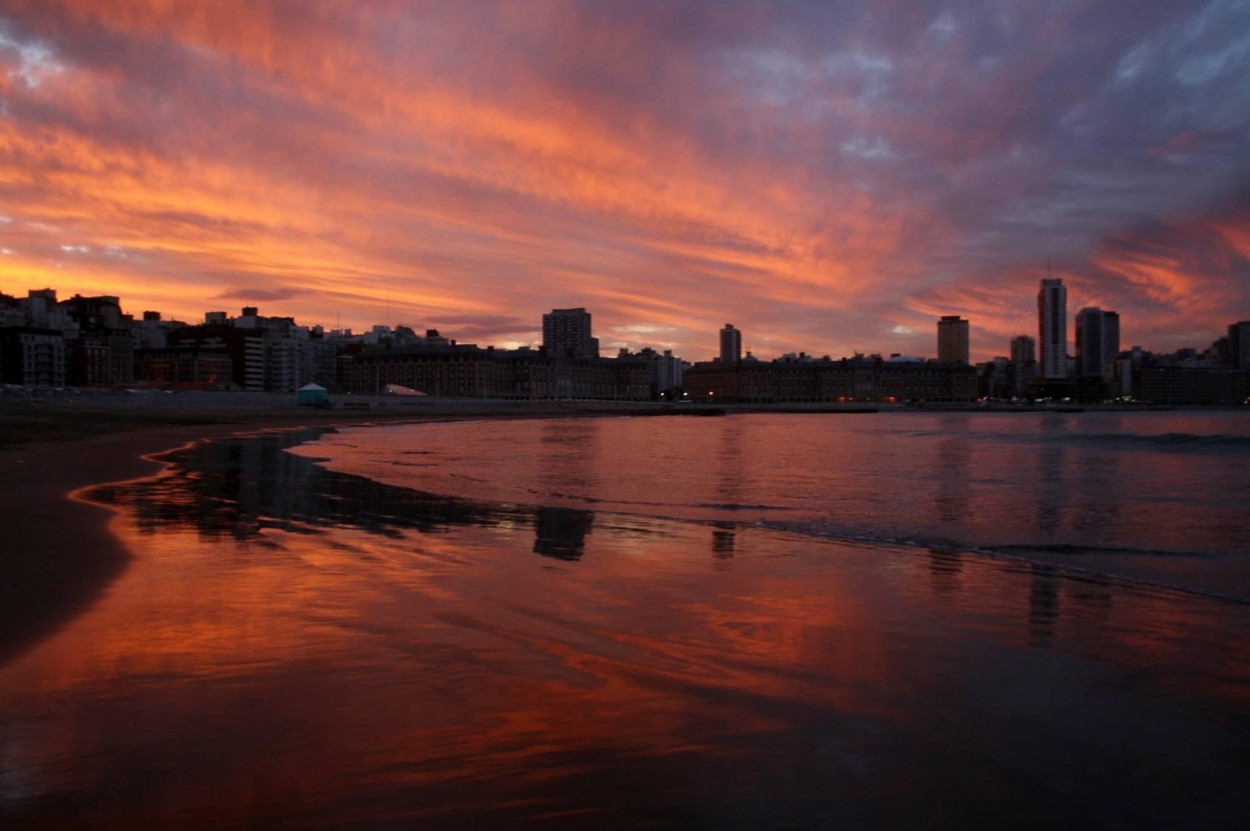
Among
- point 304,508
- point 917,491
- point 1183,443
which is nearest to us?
point 304,508

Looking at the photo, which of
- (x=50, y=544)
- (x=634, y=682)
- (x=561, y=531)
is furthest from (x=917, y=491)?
(x=50, y=544)

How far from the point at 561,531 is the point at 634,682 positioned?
8137mm

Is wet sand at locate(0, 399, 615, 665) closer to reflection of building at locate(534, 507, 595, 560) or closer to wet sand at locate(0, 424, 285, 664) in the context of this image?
wet sand at locate(0, 424, 285, 664)

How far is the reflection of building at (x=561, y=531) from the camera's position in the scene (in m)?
12.3

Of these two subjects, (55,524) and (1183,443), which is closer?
(55,524)

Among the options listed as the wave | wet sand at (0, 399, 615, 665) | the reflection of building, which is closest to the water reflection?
A: the reflection of building

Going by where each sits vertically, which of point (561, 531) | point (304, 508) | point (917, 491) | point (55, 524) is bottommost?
point (917, 491)

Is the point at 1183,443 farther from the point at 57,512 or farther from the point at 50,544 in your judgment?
the point at 50,544

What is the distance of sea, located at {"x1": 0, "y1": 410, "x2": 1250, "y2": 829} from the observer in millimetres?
4531

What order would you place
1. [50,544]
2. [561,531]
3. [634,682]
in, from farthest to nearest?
1. [561,531]
2. [50,544]
3. [634,682]

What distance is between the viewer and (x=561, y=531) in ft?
47.3

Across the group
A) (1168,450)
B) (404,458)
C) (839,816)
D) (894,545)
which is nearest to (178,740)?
(839,816)

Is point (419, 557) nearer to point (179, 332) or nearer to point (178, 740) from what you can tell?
point (178, 740)

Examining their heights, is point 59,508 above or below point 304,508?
above
